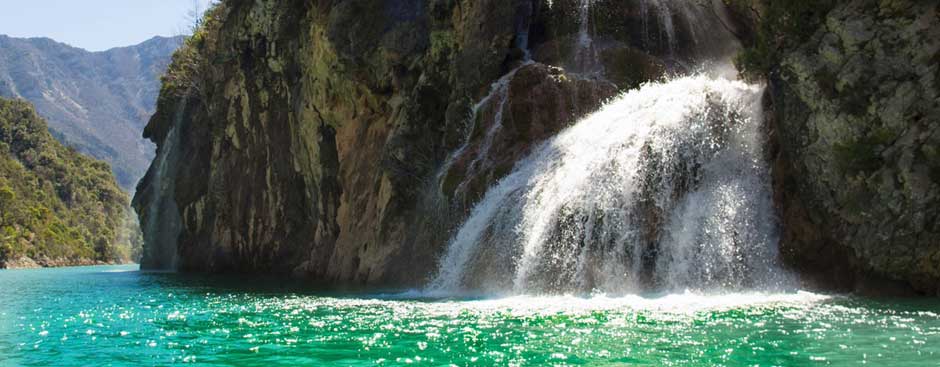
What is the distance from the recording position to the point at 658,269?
1881 centimetres

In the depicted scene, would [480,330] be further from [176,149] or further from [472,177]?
[176,149]

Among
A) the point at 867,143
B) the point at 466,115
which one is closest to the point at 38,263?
the point at 466,115

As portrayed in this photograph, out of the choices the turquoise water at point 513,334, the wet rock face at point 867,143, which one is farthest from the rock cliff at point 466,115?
the turquoise water at point 513,334

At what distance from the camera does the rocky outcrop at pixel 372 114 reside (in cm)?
2617

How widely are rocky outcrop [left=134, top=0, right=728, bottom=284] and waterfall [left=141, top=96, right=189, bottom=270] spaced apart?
647 cm

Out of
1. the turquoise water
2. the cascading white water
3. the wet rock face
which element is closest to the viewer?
the turquoise water

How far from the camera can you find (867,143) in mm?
16969

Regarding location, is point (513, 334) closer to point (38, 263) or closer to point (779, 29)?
point (779, 29)

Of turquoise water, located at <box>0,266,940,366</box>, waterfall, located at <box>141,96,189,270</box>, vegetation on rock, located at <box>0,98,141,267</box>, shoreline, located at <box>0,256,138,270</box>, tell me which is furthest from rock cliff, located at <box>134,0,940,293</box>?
vegetation on rock, located at <box>0,98,141,267</box>

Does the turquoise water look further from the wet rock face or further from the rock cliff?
the rock cliff

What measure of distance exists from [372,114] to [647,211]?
58.4ft

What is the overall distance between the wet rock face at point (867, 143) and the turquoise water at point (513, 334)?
1.77 metres

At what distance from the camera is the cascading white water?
18.7 metres

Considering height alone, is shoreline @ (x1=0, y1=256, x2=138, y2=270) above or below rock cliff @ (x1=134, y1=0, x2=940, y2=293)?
below
